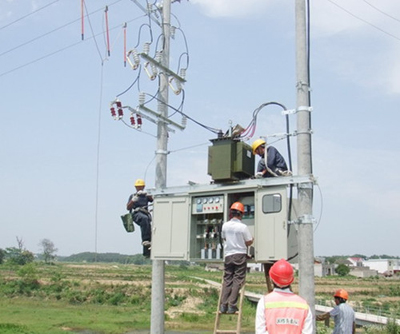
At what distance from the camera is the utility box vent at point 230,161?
834 centimetres

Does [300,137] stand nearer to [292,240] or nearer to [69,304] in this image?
[292,240]

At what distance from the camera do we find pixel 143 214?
1032 centimetres

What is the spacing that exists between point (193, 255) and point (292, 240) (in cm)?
214

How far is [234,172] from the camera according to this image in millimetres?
8383

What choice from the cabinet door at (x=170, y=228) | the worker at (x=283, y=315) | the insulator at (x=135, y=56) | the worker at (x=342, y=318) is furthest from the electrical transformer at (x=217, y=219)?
the worker at (x=283, y=315)

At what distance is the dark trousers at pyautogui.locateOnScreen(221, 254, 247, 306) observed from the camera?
768 cm

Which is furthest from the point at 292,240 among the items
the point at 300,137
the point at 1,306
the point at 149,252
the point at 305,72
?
the point at 1,306

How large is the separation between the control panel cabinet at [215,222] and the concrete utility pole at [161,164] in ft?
1.32

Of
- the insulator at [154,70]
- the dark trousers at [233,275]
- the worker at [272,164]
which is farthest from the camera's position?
the insulator at [154,70]

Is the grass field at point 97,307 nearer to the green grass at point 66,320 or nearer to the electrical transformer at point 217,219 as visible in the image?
the green grass at point 66,320

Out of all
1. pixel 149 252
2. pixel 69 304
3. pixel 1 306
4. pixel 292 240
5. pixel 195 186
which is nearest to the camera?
pixel 292 240

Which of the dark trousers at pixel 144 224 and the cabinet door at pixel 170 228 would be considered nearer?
the cabinet door at pixel 170 228

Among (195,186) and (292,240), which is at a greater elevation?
(195,186)

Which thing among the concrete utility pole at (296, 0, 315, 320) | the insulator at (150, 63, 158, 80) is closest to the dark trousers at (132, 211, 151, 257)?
the insulator at (150, 63, 158, 80)
